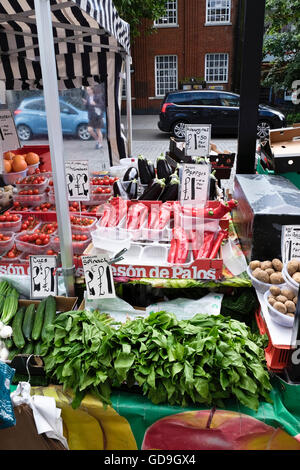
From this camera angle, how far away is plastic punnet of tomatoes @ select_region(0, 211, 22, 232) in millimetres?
3197

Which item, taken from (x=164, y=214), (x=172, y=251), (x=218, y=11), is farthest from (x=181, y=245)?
(x=218, y=11)

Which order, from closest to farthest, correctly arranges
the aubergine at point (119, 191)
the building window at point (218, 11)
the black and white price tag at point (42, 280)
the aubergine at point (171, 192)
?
the black and white price tag at point (42, 280)
the aubergine at point (171, 192)
the aubergine at point (119, 191)
the building window at point (218, 11)

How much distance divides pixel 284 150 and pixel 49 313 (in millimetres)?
2665

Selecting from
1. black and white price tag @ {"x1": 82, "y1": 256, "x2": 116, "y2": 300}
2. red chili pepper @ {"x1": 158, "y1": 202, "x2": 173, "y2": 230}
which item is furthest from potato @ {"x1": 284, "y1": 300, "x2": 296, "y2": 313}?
red chili pepper @ {"x1": 158, "y1": 202, "x2": 173, "y2": 230}

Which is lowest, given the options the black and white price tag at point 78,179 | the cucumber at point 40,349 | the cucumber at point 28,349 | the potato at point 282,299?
the cucumber at point 28,349

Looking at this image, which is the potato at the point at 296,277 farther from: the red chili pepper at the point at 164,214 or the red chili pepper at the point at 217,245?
the red chili pepper at the point at 164,214

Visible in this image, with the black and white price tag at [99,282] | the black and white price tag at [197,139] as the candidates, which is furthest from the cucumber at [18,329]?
the black and white price tag at [197,139]

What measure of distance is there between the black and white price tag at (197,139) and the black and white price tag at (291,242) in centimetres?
252

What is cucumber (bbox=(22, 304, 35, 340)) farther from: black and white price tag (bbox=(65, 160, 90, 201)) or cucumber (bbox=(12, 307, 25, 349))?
black and white price tag (bbox=(65, 160, 90, 201))

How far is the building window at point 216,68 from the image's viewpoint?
19.7 m

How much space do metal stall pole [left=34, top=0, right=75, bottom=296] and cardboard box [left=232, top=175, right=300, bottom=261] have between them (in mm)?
1181

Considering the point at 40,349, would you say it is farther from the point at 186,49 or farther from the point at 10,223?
the point at 186,49
